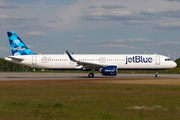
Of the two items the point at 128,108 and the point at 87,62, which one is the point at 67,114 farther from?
the point at 87,62

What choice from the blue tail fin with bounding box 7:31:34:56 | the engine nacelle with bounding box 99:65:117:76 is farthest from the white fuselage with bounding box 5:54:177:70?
the engine nacelle with bounding box 99:65:117:76

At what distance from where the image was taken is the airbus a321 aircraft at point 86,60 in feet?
139

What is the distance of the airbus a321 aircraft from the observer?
139 feet

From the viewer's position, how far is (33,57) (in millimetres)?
43688

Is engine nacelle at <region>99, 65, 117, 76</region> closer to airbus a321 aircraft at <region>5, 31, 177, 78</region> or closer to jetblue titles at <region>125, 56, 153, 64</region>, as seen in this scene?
airbus a321 aircraft at <region>5, 31, 177, 78</region>

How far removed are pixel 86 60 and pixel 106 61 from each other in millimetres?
3567

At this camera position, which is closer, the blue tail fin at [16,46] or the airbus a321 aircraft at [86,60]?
the airbus a321 aircraft at [86,60]

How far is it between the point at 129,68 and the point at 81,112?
1268 inches

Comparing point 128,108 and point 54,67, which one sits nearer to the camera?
point 128,108

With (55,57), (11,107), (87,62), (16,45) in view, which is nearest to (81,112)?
(11,107)

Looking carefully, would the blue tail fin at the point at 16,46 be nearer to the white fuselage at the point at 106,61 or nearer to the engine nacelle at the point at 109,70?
the white fuselage at the point at 106,61

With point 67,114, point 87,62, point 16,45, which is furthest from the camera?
point 16,45

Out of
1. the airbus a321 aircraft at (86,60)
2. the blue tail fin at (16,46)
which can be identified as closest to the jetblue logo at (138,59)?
the airbus a321 aircraft at (86,60)

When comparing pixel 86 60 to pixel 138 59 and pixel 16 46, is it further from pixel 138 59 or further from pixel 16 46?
pixel 16 46
